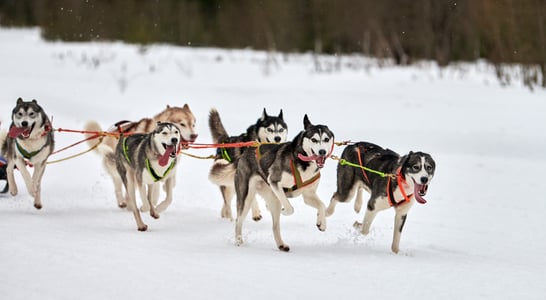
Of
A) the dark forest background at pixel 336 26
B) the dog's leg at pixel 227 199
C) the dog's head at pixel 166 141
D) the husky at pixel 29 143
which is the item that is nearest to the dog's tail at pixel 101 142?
the husky at pixel 29 143

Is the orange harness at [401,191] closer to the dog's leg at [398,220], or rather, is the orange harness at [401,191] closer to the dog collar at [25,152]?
the dog's leg at [398,220]

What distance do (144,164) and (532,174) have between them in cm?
520

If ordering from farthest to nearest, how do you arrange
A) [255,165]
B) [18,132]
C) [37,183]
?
[37,183] → [18,132] → [255,165]

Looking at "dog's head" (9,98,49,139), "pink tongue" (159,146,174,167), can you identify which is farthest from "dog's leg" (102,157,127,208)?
"pink tongue" (159,146,174,167)

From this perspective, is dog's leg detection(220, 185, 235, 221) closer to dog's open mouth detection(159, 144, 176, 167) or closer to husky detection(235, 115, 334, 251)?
dog's open mouth detection(159, 144, 176, 167)

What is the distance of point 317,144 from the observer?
4.72 m

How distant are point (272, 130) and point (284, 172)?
0.74 meters

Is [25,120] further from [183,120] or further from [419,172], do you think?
[419,172]

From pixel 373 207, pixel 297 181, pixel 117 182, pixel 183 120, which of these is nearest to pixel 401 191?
pixel 373 207

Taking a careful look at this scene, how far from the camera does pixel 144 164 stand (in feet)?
17.9

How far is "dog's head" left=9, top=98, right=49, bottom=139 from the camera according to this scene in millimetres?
6020

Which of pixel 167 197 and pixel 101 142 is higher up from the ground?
pixel 101 142

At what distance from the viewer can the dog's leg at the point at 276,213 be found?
489 centimetres

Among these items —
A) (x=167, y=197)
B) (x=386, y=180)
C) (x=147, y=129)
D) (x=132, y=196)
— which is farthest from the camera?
(x=147, y=129)
